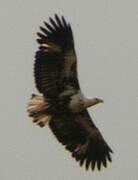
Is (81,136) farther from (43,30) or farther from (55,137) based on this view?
(43,30)

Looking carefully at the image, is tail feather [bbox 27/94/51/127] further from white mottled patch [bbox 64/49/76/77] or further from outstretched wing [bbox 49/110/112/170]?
white mottled patch [bbox 64/49/76/77]

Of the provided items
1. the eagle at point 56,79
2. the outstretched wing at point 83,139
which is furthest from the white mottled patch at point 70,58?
the outstretched wing at point 83,139

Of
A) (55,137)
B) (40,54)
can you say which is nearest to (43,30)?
(40,54)

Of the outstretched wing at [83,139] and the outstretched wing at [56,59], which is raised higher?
the outstretched wing at [56,59]

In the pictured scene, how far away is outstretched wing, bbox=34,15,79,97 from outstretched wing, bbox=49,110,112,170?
1002 millimetres

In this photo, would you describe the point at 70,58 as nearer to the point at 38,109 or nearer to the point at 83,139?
the point at 38,109

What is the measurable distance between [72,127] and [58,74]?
5.76 ft

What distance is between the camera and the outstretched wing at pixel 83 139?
28.1 m

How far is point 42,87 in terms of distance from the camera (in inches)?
1065

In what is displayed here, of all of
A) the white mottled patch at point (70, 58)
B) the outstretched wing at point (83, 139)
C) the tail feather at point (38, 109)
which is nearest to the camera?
the tail feather at point (38, 109)

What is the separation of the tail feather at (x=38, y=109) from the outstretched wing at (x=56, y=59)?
0.70 ft

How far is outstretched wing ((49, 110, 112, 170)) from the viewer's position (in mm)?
28094

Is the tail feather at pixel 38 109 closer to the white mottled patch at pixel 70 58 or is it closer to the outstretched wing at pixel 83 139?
the outstretched wing at pixel 83 139

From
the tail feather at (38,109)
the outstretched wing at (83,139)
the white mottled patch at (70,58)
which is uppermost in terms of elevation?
the white mottled patch at (70,58)
